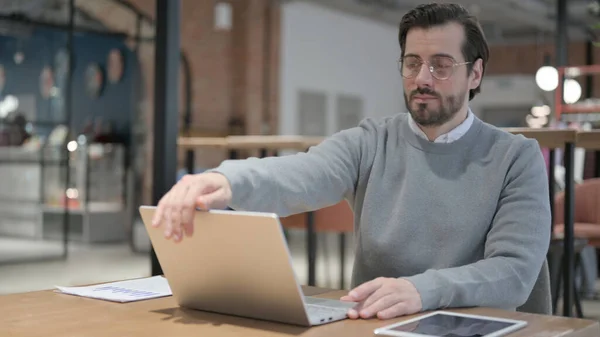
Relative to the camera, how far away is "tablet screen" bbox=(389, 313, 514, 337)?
3.65 feet

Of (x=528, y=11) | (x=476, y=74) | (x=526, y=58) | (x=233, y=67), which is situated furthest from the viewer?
(x=526, y=58)

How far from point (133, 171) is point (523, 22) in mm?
7866

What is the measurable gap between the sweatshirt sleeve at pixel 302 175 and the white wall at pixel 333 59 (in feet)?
32.2

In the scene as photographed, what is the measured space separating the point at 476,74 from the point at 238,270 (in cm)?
79

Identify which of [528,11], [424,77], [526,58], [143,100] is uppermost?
[528,11]

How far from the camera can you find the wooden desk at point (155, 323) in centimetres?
113

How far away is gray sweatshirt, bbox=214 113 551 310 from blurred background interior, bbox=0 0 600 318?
0.84 meters

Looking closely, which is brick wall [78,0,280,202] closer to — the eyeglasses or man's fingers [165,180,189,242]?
the eyeglasses

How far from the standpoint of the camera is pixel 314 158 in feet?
5.44

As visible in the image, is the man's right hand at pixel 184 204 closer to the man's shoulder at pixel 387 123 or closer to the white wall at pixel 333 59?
the man's shoulder at pixel 387 123

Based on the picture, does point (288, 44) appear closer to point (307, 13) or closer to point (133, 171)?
point (307, 13)

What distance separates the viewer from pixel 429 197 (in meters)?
1.61

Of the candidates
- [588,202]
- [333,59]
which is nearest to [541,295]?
[588,202]

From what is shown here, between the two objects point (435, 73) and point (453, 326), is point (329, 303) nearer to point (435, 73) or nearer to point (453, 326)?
point (453, 326)
